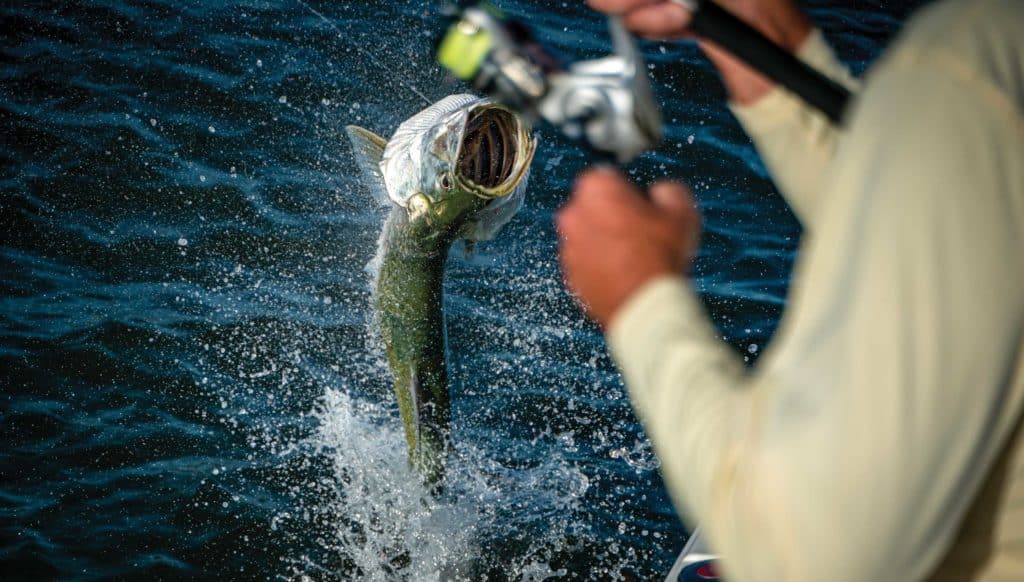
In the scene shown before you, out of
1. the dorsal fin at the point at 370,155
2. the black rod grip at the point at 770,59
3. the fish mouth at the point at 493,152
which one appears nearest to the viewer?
the black rod grip at the point at 770,59

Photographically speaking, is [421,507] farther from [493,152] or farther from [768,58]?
[768,58]

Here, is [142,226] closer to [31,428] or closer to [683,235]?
[31,428]

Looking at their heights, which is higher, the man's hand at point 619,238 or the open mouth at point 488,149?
the man's hand at point 619,238

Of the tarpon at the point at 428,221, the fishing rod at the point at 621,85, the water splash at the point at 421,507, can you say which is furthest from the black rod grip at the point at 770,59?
the water splash at the point at 421,507

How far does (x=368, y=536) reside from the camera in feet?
15.3

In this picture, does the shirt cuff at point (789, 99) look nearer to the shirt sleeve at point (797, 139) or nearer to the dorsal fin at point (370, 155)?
the shirt sleeve at point (797, 139)

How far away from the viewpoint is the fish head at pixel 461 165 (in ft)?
12.5

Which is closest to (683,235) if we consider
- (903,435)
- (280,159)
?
(903,435)

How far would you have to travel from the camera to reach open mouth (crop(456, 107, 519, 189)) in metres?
3.77

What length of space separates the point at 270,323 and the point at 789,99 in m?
3.95

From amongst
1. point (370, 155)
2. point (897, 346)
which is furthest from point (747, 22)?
point (370, 155)

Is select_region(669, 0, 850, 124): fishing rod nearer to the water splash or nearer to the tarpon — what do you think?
the tarpon

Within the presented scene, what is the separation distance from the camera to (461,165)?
154 inches

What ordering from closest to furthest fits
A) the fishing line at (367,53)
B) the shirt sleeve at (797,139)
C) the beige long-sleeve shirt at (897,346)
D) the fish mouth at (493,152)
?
1. the beige long-sleeve shirt at (897,346)
2. the shirt sleeve at (797,139)
3. the fish mouth at (493,152)
4. the fishing line at (367,53)
